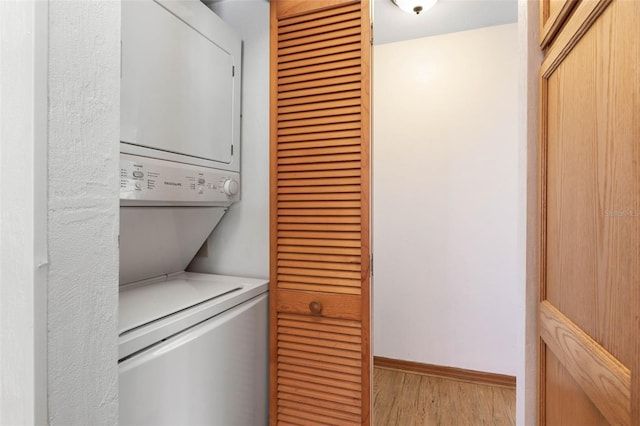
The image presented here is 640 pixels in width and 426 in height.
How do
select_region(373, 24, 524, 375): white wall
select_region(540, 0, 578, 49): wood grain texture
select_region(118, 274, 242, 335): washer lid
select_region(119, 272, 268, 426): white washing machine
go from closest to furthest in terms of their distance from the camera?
select_region(540, 0, 578, 49): wood grain texture
select_region(119, 272, 268, 426): white washing machine
select_region(118, 274, 242, 335): washer lid
select_region(373, 24, 524, 375): white wall

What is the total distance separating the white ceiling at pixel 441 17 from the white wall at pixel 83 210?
2.06 m

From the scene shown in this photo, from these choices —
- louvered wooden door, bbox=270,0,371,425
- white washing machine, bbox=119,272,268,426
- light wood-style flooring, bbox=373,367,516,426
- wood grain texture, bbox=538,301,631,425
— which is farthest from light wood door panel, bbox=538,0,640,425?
light wood-style flooring, bbox=373,367,516,426

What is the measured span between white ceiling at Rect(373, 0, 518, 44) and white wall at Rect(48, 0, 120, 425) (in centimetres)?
206

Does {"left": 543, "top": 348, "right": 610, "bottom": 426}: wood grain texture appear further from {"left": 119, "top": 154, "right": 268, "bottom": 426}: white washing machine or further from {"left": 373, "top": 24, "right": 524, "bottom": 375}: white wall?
{"left": 373, "top": 24, "right": 524, "bottom": 375}: white wall

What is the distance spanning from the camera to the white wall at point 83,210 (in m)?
0.60

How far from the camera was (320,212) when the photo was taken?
1565 millimetres

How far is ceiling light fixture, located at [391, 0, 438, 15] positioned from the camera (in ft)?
7.09

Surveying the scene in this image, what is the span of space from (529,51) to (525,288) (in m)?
0.77

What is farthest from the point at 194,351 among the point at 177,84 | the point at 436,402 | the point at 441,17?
the point at 441,17

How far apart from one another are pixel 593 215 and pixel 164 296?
4.77 feet

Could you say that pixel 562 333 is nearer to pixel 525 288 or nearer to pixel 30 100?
pixel 525 288

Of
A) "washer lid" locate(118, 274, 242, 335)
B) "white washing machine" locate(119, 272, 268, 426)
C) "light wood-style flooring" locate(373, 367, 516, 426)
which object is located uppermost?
"washer lid" locate(118, 274, 242, 335)

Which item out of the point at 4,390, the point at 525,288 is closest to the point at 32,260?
the point at 4,390

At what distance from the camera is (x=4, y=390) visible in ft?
1.96
